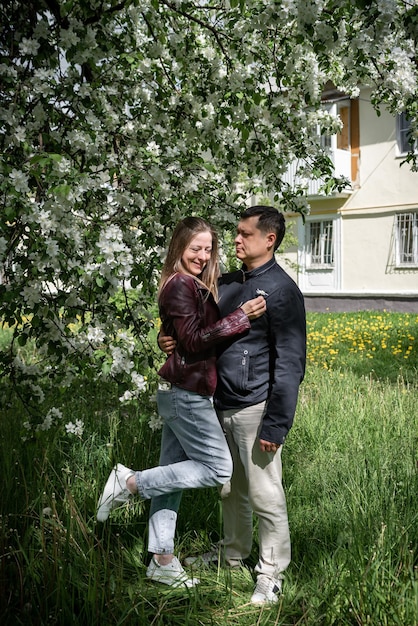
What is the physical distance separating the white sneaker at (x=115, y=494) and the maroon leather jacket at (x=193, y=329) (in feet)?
1.71

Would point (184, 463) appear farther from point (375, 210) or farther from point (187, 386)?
point (375, 210)

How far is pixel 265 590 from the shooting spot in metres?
2.81

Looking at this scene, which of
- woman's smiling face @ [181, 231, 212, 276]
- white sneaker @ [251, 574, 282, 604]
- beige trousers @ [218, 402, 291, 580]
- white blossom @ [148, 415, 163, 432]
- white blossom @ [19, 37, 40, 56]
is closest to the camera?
white sneaker @ [251, 574, 282, 604]

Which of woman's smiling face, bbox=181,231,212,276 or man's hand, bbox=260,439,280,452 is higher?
woman's smiling face, bbox=181,231,212,276

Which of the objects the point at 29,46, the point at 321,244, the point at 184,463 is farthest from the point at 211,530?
the point at 321,244

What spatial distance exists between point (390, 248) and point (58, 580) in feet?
54.5

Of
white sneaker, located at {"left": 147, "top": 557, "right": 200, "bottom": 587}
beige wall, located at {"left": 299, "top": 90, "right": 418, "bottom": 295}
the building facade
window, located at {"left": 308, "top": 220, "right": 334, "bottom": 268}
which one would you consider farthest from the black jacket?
window, located at {"left": 308, "top": 220, "right": 334, "bottom": 268}

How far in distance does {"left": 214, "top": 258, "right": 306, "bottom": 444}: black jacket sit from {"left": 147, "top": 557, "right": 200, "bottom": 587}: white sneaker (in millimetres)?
721

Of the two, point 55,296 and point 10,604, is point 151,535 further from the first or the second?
point 55,296

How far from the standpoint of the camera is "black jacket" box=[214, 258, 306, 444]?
2.81 meters

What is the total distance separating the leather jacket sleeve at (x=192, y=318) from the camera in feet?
9.18

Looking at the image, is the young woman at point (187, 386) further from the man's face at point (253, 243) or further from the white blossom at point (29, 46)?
the white blossom at point (29, 46)

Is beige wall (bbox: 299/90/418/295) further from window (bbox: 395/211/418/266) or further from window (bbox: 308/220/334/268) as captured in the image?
window (bbox: 308/220/334/268)

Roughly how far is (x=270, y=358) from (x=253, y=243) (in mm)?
521
